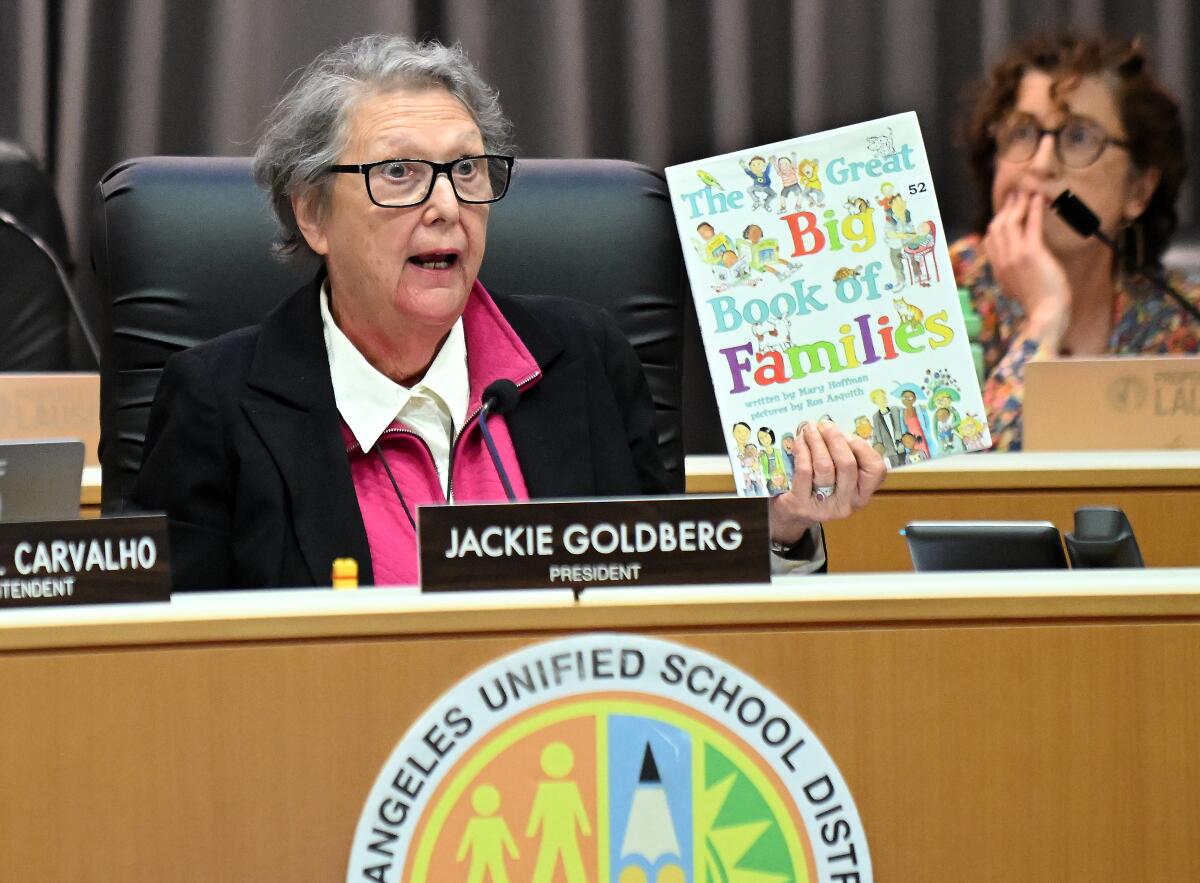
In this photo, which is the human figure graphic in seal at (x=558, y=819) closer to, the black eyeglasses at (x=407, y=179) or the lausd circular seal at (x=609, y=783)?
the lausd circular seal at (x=609, y=783)

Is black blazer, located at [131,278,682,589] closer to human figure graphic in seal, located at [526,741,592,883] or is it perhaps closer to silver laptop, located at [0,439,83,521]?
silver laptop, located at [0,439,83,521]

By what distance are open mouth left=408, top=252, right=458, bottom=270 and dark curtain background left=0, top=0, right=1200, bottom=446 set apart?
136 centimetres

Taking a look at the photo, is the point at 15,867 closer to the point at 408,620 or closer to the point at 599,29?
the point at 408,620

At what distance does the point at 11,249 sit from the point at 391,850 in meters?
1.71

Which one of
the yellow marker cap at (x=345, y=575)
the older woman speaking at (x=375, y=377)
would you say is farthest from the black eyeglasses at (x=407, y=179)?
the yellow marker cap at (x=345, y=575)

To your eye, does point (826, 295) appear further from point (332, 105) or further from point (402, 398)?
point (332, 105)

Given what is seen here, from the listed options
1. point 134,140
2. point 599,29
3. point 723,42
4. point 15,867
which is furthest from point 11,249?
point 15,867

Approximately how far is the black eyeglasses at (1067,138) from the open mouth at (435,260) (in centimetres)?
123

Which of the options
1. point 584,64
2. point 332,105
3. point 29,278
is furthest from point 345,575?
point 584,64

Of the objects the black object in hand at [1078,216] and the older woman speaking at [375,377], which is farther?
the black object in hand at [1078,216]

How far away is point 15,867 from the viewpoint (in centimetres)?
82

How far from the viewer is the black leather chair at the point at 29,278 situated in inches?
90.0

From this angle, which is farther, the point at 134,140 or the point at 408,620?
the point at 134,140

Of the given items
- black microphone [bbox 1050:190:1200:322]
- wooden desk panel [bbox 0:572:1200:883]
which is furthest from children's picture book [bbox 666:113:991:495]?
black microphone [bbox 1050:190:1200:322]
